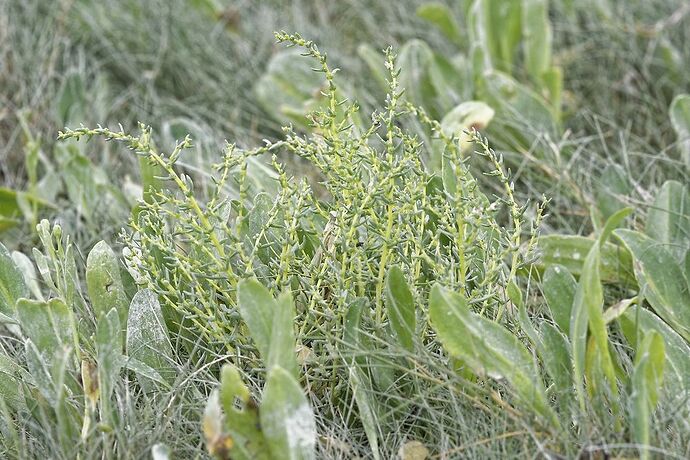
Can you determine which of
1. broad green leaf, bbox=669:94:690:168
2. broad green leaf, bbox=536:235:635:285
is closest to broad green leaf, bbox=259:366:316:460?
broad green leaf, bbox=536:235:635:285

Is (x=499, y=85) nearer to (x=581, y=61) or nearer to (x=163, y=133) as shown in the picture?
(x=581, y=61)

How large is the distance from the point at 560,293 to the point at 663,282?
0.25 m

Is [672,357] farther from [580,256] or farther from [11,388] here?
[11,388]

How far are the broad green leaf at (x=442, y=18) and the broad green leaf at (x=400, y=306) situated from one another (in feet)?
5.35

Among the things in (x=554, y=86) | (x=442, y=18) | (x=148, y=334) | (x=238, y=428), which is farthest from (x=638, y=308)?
(x=442, y=18)

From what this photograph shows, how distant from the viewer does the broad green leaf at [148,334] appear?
1497mm

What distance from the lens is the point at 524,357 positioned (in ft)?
4.42

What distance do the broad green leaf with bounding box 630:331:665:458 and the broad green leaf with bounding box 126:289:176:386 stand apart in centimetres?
68

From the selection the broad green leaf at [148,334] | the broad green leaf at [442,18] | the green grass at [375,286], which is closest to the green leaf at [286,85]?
the green grass at [375,286]

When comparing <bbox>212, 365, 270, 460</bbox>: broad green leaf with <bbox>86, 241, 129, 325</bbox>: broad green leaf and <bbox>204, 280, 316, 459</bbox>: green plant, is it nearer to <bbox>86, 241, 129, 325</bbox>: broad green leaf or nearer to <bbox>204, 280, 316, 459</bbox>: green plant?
<bbox>204, 280, 316, 459</bbox>: green plant

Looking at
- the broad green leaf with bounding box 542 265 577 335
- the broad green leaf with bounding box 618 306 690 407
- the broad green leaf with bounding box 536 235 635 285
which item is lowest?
the broad green leaf with bounding box 536 235 635 285

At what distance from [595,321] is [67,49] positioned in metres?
2.01

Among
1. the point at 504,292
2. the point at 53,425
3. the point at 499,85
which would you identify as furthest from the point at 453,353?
the point at 499,85

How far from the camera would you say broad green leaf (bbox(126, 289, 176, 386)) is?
1.50 m
